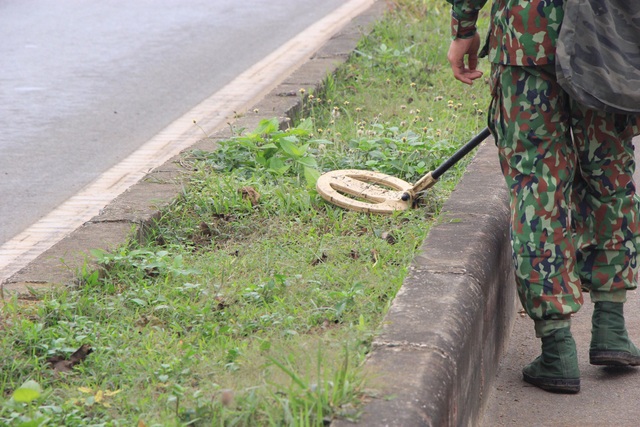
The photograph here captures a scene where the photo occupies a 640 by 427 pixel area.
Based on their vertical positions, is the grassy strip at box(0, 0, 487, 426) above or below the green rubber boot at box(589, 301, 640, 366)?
above

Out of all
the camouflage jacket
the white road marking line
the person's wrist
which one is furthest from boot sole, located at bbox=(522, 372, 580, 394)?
the white road marking line

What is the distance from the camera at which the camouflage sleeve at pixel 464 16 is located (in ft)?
10.2

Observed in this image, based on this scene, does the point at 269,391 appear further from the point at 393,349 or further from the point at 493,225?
the point at 493,225

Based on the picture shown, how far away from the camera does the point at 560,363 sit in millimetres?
3068

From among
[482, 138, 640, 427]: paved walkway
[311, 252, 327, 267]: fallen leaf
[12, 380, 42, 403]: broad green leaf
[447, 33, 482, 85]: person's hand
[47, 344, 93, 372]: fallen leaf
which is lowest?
[482, 138, 640, 427]: paved walkway

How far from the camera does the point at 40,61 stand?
27.1ft

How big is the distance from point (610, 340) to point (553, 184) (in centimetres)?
54

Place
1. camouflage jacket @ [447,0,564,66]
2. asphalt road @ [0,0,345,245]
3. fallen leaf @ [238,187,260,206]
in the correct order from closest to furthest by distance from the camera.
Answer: camouflage jacket @ [447,0,564,66] < fallen leaf @ [238,187,260,206] < asphalt road @ [0,0,345,245]

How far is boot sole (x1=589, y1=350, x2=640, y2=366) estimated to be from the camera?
10.3ft

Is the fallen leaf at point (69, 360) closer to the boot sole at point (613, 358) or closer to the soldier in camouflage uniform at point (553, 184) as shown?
the soldier in camouflage uniform at point (553, 184)

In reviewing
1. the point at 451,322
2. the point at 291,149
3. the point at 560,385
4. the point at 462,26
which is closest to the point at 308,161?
Result: the point at 291,149

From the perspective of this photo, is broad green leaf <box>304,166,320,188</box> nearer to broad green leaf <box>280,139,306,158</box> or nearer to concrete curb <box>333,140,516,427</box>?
broad green leaf <box>280,139,306,158</box>

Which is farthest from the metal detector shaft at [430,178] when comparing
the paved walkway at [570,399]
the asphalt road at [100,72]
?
the asphalt road at [100,72]

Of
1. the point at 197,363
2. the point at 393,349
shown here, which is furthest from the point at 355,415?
the point at 197,363
